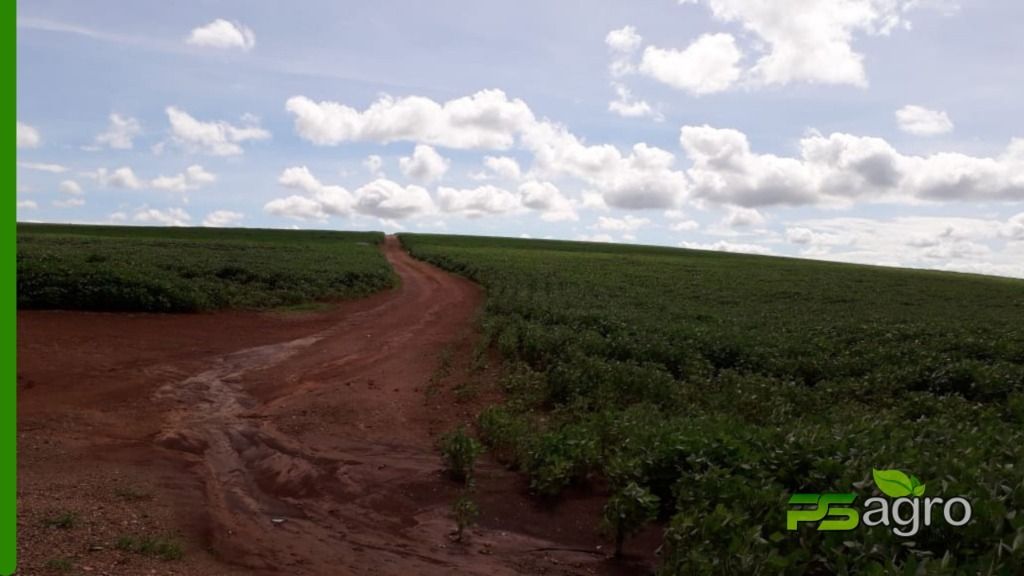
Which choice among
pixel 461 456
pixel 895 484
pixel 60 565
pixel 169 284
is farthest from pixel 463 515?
pixel 169 284

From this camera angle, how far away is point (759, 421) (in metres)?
9.68

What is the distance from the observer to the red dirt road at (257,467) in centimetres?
601

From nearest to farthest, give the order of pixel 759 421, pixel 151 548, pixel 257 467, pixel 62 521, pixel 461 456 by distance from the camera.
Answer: pixel 151 548
pixel 62 521
pixel 461 456
pixel 257 467
pixel 759 421

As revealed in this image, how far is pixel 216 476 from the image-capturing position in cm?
786

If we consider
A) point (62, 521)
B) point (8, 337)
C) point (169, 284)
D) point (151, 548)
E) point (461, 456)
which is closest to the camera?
point (8, 337)

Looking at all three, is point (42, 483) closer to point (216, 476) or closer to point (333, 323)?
point (216, 476)

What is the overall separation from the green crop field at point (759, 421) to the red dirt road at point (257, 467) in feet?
2.80

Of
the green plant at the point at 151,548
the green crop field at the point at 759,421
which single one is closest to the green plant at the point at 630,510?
the green crop field at the point at 759,421

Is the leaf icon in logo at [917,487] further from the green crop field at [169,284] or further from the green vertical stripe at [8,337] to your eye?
the green crop field at [169,284]

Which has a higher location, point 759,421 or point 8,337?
point 8,337

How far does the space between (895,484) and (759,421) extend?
4.64 m

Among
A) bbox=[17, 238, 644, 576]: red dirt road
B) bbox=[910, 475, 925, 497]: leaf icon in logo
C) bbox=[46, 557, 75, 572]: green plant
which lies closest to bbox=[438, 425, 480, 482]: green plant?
bbox=[17, 238, 644, 576]: red dirt road

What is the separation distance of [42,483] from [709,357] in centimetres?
1128

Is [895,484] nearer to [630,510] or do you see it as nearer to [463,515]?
[630,510]
